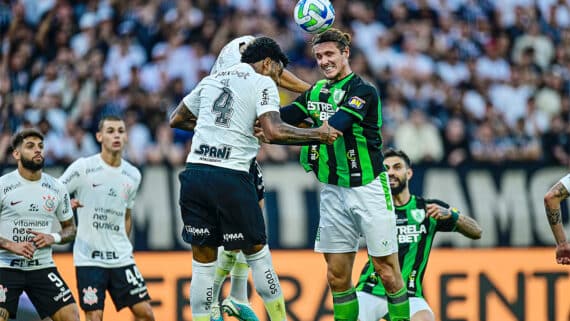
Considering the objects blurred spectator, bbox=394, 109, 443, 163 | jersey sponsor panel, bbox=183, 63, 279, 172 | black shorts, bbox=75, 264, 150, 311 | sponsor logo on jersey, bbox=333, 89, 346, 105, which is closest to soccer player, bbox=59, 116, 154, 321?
black shorts, bbox=75, 264, 150, 311

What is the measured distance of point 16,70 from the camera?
14867 millimetres

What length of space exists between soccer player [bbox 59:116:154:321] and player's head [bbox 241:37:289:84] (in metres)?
2.70

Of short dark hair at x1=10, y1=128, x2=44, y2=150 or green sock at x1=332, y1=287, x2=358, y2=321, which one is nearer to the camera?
green sock at x1=332, y1=287, x2=358, y2=321

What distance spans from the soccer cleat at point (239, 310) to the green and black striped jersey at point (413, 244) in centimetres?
110

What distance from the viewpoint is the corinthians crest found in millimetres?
9289

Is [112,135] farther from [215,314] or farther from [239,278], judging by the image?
[215,314]

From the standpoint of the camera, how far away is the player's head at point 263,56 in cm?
796

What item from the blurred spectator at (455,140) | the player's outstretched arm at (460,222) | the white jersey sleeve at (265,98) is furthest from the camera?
the blurred spectator at (455,140)

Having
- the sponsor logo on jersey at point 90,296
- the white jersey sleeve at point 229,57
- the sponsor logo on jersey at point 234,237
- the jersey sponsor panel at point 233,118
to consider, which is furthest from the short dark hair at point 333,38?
the sponsor logo on jersey at point 90,296

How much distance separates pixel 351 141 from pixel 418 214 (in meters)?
1.59

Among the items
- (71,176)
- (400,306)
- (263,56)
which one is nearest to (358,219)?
(400,306)

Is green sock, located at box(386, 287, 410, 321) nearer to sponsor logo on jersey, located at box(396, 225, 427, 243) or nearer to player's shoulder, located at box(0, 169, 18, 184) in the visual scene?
sponsor logo on jersey, located at box(396, 225, 427, 243)

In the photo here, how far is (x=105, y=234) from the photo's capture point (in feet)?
32.9

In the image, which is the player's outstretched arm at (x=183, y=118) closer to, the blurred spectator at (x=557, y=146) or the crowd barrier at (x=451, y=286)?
the crowd barrier at (x=451, y=286)
